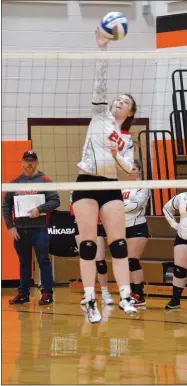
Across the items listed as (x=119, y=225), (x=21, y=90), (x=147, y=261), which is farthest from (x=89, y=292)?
(x=21, y=90)

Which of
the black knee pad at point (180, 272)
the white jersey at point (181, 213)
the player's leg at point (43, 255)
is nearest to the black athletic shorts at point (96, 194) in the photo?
the white jersey at point (181, 213)

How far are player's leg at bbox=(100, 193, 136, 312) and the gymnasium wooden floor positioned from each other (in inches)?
27.4

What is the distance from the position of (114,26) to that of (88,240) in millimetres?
1628

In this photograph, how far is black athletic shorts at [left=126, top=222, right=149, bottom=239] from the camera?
11.4 meters

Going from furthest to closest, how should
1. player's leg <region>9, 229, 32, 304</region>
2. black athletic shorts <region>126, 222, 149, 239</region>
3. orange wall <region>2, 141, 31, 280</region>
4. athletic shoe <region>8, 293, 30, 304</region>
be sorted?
1. orange wall <region>2, 141, 31, 280</region>
2. athletic shoe <region>8, 293, 30, 304</region>
3. player's leg <region>9, 229, 32, 304</region>
4. black athletic shorts <region>126, 222, 149, 239</region>

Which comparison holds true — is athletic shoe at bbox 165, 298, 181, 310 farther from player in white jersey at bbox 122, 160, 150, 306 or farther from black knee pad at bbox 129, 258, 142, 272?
black knee pad at bbox 129, 258, 142, 272

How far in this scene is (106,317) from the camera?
10.8m

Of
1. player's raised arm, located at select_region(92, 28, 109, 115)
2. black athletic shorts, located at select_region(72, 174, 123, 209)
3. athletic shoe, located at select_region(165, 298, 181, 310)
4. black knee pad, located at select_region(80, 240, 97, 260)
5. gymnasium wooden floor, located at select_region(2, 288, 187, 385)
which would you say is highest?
player's raised arm, located at select_region(92, 28, 109, 115)

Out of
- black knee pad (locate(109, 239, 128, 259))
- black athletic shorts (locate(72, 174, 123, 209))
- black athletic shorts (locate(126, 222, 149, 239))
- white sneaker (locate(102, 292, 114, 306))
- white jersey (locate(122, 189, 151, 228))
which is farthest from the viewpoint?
white jersey (locate(122, 189, 151, 228))

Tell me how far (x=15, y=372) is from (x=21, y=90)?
6626mm

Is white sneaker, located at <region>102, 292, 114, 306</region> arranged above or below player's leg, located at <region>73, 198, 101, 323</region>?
below

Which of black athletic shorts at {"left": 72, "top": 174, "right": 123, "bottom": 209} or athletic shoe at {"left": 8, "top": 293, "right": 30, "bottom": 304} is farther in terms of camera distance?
athletic shoe at {"left": 8, "top": 293, "right": 30, "bottom": 304}

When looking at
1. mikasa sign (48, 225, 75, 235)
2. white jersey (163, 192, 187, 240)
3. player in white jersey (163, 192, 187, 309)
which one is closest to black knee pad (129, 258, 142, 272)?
player in white jersey (163, 192, 187, 309)

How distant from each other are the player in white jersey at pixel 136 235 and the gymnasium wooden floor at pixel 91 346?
295mm
